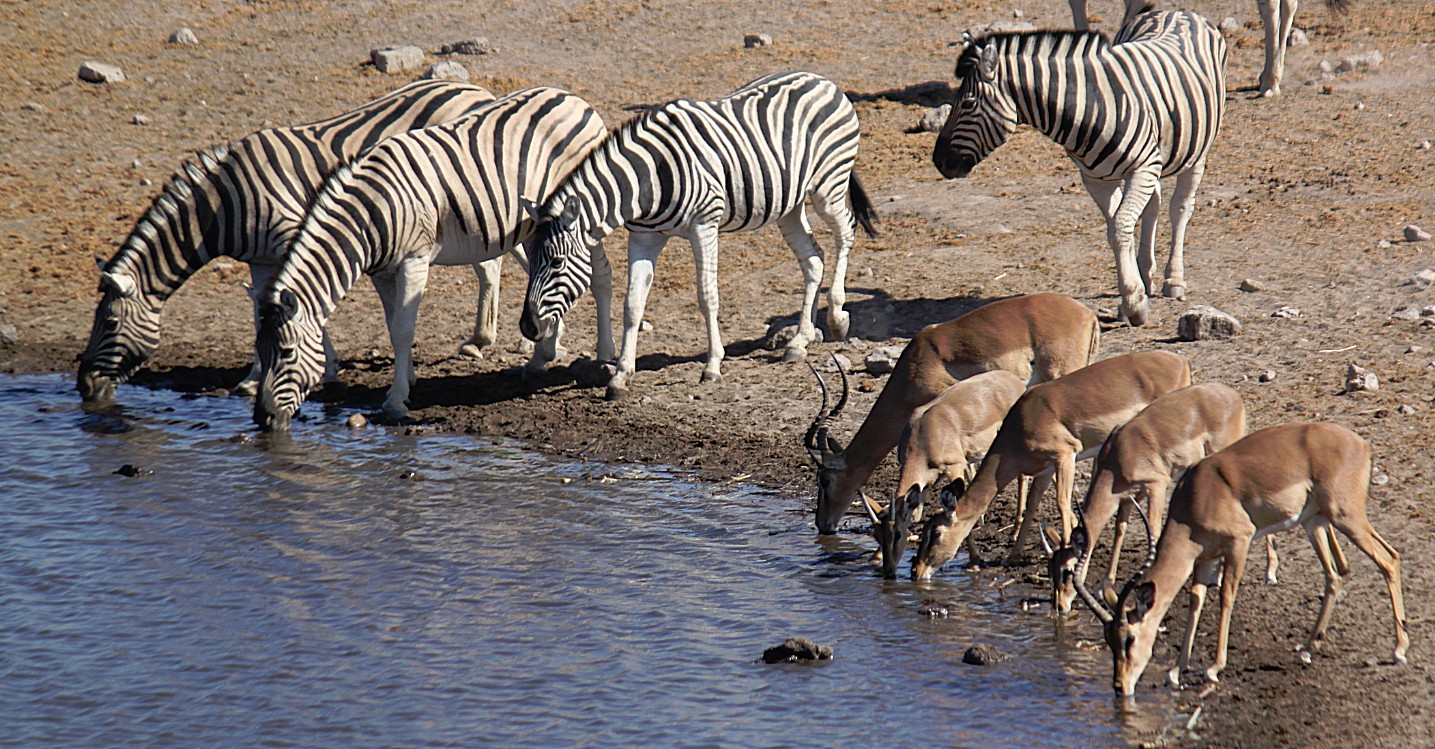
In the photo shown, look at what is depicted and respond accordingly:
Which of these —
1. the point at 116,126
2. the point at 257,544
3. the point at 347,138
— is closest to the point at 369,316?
the point at 347,138

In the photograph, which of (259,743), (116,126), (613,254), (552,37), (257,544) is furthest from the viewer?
(552,37)

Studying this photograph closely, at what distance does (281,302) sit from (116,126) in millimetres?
8945

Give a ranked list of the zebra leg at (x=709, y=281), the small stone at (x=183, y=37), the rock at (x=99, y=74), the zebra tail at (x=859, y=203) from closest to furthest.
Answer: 1. the zebra leg at (x=709, y=281)
2. the zebra tail at (x=859, y=203)
3. the rock at (x=99, y=74)
4. the small stone at (x=183, y=37)

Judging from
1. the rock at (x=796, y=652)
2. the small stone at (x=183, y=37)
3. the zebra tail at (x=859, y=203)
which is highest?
the small stone at (x=183, y=37)

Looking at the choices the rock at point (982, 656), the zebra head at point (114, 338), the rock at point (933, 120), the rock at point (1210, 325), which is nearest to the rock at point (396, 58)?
the rock at point (933, 120)

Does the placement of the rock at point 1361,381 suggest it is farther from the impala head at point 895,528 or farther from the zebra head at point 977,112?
the impala head at point 895,528

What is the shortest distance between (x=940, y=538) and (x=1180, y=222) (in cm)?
598

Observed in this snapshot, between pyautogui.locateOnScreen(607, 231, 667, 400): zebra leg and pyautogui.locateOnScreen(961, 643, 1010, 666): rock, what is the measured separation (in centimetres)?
507

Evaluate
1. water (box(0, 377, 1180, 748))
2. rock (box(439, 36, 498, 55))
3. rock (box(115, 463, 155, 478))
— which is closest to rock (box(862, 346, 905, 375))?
water (box(0, 377, 1180, 748))

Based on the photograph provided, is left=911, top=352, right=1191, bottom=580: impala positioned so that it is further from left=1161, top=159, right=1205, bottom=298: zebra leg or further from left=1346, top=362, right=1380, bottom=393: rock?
left=1161, top=159, right=1205, bottom=298: zebra leg

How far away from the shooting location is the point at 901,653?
301 inches

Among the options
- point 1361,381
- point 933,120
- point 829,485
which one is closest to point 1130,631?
point 829,485

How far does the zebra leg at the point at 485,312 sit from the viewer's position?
13047 mm

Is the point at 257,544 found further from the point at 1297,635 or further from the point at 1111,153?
the point at 1111,153
